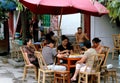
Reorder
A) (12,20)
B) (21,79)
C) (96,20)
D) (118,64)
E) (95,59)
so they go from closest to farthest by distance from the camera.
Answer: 1. (95,59)
2. (21,79)
3. (118,64)
4. (96,20)
5. (12,20)

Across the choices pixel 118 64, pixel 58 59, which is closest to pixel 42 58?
pixel 58 59

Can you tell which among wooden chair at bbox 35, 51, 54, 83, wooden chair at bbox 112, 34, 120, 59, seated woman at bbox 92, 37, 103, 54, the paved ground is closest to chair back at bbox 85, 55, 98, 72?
wooden chair at bbox 35, 51, 54, 83

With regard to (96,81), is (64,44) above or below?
above

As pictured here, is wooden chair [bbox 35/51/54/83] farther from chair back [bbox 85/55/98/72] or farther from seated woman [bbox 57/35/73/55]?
seated woman [bbox 57/35/73/55]

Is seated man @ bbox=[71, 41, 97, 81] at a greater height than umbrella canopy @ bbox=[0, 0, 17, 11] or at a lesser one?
lesser

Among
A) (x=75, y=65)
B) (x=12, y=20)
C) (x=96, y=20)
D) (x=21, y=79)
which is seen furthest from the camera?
(x=12, y=20)

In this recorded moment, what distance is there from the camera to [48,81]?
959 centimetres

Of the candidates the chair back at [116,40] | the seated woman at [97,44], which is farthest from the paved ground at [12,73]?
the seated woman at [97,44]

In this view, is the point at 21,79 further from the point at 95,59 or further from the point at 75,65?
the point at 95,59

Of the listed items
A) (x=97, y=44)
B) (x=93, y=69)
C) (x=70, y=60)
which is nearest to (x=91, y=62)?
(x=93, y=69)

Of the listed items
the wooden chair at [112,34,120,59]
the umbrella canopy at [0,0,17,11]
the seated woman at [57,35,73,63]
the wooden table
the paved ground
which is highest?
the umbrella canopy at [0,0,17,11]

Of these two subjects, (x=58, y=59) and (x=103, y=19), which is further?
→ (x=103, y=19)

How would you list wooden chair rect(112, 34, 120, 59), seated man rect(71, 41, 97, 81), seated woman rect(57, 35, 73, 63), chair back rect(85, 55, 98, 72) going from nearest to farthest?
chair back rect(85, 55, 98, 72), seated man rect(71, 41, 97, 81), seated woman rect(57, 35, 73, 63), wooden chair rect(112, 34, 120, 59)

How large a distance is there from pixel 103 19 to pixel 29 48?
24.2 feet
